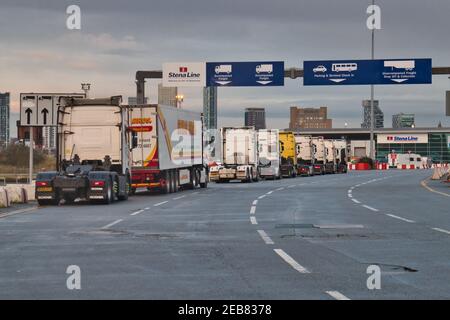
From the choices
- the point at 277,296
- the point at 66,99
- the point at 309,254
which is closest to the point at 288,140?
the point at 66,99

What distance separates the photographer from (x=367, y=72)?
5100 centimetres

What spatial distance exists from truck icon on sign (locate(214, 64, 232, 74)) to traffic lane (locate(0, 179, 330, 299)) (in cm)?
3143

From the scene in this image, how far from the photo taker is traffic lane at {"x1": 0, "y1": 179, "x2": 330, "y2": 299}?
959cm

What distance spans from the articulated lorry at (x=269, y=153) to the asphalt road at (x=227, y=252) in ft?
98.1

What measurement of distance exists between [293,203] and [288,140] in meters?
34.0

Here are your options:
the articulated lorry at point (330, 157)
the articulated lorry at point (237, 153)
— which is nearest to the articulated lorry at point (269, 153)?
the articulated lorry at point (237, 153)

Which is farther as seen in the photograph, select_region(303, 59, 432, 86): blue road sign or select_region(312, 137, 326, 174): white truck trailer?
select_region(312, 137, 326, 174): white truck trailer

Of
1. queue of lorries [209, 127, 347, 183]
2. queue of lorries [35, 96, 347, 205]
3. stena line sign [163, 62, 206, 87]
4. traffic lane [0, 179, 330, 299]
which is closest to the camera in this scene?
traffic lane [0, 179, 330, 299]

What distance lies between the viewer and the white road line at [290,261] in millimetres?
11562

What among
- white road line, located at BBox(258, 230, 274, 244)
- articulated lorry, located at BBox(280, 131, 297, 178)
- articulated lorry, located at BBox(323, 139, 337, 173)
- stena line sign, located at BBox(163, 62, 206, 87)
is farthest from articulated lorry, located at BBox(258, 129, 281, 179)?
white road line, located at BBox(258, 230, 274, 244)

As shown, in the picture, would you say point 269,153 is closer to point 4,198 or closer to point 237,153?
point 237,153

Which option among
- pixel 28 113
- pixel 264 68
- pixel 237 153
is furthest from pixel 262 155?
pixel 28 113

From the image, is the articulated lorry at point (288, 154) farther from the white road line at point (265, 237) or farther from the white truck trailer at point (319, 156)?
the white road line at point (265, 237)

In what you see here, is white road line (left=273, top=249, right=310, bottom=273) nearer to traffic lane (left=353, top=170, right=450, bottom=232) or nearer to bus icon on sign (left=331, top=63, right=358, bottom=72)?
traffic lane (left=353, top=170, right=450, bottom=232)
